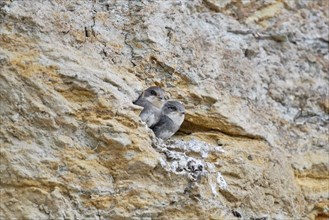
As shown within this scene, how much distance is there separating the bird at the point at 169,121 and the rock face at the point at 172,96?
9 cm

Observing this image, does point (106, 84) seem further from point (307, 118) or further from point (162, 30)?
point (307, 118)

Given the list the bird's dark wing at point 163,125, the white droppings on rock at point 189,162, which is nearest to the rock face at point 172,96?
the white droppings on rock at point 189,162

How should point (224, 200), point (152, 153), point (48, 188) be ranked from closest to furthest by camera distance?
point (48, 188), point (152, 153), point (224, 200)

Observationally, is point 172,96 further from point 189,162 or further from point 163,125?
point 189,162

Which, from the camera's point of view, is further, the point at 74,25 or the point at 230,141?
the point at 230,141

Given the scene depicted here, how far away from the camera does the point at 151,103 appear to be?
575 centimetres

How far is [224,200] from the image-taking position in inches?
223

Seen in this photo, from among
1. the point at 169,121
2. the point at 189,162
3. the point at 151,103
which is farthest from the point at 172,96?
the point at 189,162

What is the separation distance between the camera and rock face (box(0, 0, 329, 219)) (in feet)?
16.6

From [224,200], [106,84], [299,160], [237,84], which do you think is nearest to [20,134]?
[106,84]

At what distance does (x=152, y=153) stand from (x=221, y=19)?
191cm

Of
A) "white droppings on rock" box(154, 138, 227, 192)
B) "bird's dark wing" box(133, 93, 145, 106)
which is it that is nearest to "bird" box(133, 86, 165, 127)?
"bird's dark wing" box(133, 93, 145, 106)

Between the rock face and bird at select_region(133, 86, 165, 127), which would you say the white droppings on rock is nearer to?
the rock face

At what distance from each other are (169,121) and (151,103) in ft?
0.76
